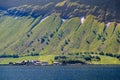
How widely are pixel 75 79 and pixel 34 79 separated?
24689 mm

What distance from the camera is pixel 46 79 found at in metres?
197

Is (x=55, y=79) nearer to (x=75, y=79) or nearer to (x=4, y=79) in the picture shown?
(x=75, y=79)

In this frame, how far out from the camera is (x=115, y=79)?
189 m

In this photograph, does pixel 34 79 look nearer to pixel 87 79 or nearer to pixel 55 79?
pixel 55 79

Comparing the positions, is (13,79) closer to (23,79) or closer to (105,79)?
(23,79)

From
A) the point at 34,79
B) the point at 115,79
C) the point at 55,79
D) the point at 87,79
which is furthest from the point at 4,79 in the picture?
the point at 115,79

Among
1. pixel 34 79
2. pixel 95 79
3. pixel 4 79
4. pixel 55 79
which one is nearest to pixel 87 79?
pixel 95 79

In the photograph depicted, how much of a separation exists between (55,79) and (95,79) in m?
22.7

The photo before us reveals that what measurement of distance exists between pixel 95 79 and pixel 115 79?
11.5 metres

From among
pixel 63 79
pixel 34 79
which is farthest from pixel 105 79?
pixel 34 79

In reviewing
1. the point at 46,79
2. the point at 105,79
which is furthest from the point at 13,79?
the point at 105,79

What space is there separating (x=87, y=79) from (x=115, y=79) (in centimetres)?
1528

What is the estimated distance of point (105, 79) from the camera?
193500 mm

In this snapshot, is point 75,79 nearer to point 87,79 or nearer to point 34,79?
point 87,79
